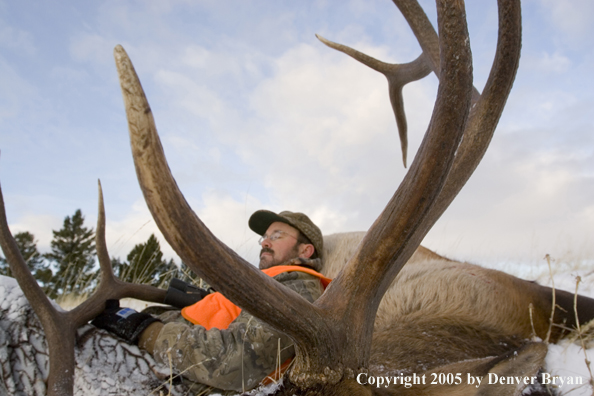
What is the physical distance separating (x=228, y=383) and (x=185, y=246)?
1256 mm

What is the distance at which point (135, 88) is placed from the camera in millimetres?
968

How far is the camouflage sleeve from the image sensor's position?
209 cm

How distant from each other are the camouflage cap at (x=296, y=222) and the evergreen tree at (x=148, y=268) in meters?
1.63

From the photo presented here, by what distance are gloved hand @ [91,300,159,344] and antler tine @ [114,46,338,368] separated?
147cm

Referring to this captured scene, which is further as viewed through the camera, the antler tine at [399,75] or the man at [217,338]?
the antler tine at [399,75]

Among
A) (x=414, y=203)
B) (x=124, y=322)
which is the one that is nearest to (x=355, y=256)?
(x=414, y=203)

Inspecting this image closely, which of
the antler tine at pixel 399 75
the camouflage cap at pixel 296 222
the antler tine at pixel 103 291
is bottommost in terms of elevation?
the antler tine at pixel 103 291

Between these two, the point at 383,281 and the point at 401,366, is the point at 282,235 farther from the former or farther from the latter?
the point at 383,281

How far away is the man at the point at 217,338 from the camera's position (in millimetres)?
2096

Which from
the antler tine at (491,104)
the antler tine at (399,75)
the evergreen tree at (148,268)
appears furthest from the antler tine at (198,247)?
the evergreen tree at (148,268)

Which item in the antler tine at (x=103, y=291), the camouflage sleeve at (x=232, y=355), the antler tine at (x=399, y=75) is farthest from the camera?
the antler tine at (x=399, y=75)

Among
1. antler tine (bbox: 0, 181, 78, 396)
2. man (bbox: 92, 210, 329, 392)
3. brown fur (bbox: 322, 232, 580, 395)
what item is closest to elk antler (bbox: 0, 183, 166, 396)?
antler tine (bbox: 0, 181, 78, 396)

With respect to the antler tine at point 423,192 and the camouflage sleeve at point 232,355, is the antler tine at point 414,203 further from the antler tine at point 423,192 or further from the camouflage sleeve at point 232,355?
the camouflage sleeve at point 232,355

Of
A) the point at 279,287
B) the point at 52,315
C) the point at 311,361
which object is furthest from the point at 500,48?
the point at 52,315
